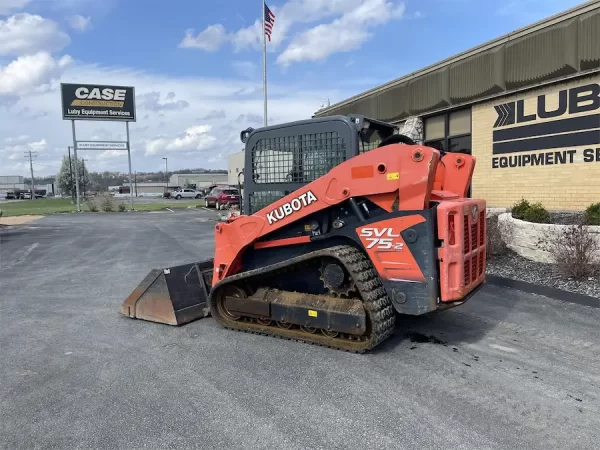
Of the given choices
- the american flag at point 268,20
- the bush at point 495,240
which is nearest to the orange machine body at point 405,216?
the bush at point 495,240

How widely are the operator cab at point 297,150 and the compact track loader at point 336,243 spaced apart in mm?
12

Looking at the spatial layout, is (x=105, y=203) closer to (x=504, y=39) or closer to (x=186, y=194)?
(x=504, y=39)

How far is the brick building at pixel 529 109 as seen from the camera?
9281 millimetres

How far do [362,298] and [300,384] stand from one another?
3.26ft

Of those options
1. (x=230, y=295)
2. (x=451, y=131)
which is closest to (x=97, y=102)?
(x=451, y=131)

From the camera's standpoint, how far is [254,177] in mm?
5434

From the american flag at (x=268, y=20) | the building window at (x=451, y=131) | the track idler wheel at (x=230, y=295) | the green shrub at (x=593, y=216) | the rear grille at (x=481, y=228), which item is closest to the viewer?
the rear grille at (x=481, y=228)

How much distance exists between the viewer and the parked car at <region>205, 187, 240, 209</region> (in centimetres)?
3141

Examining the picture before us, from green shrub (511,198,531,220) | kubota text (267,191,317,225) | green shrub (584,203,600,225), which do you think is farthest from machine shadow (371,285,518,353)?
green shrub (511,198,531,220)

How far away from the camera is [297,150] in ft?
16.7

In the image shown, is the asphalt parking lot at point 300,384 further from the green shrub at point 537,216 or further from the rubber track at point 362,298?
the green shrub at point 537,216

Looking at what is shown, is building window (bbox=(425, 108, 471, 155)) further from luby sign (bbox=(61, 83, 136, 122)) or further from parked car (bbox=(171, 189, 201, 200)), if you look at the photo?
parked car (bbox=(171, 189, 201, 200))

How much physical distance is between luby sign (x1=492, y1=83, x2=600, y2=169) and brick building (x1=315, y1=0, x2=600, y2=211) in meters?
0.02

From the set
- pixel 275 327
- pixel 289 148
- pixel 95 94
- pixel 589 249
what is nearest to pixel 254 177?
pixel 289 148
